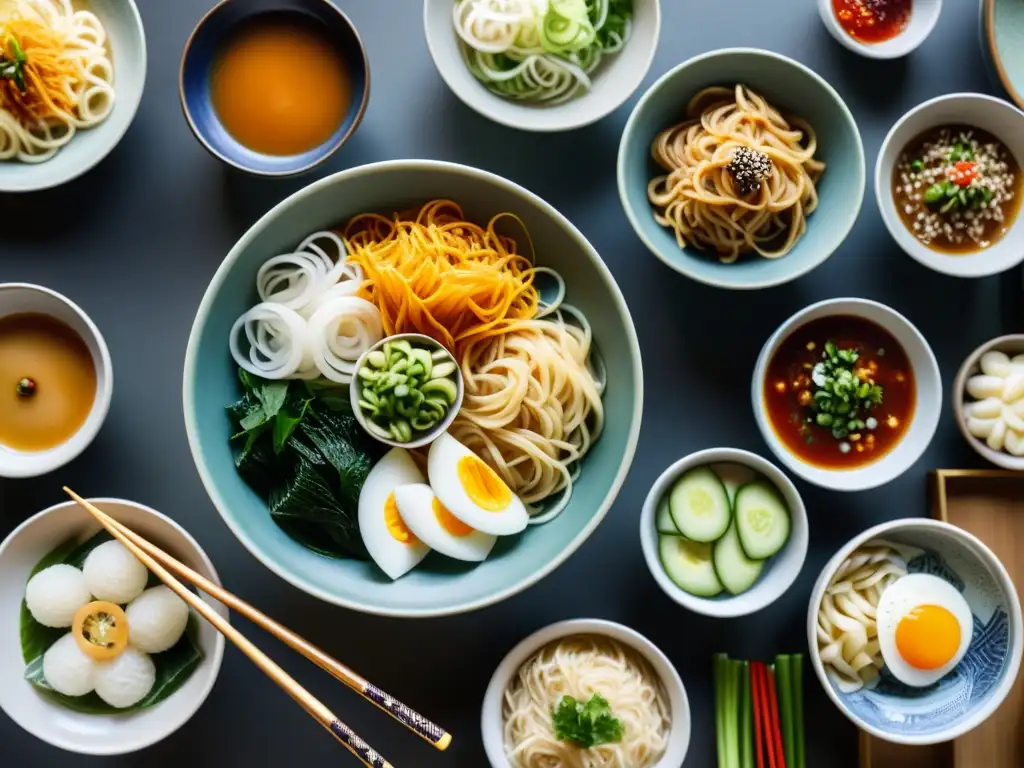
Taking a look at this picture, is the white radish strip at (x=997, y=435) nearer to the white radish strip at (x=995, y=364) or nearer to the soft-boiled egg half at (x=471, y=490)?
the white radish strip at (x=995, y=364)

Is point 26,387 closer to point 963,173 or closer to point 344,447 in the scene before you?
point 344,447

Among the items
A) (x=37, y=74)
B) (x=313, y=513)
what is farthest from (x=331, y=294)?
(x=37, y=74)

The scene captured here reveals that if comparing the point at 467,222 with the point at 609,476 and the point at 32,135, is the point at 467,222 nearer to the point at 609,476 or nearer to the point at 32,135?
the point at 609,476

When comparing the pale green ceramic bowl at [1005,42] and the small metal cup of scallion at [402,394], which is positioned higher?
the pale green ceramic bowl at [1005,42]

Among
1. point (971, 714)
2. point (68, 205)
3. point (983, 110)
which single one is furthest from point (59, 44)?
point (971, 714)

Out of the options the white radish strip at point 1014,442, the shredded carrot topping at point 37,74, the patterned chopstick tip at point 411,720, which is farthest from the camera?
the white radish strip at point 1014,442

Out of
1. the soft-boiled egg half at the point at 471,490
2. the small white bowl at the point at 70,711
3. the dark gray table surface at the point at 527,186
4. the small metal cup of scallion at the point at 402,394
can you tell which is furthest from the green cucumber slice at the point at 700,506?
the small white bowl at the point at 70,711
